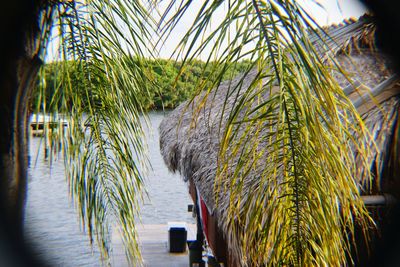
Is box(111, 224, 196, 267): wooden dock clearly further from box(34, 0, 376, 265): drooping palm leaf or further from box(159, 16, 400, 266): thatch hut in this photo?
box(34, 0, 376, 265): drooping palm leaf

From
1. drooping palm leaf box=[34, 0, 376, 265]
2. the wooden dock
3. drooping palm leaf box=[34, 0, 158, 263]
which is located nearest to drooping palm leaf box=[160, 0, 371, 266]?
drooping palm leaf box=[34, 0, 376, 265]

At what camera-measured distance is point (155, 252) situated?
760 cm

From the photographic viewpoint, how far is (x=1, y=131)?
1549 millimetres

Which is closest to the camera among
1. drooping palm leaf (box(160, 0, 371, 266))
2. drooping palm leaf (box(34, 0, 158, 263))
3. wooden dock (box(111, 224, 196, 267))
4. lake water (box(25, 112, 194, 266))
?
drooping palm leaf (box(160, 0, 371, 266))

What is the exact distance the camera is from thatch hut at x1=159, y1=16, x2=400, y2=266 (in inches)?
109

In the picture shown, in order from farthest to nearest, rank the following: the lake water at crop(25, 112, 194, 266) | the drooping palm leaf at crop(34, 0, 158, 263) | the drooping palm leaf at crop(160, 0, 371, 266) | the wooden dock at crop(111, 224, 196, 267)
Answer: the lake water at crop(25, 112, 194, 266)
the wooden dock at crop(111, 224, 196, 267)
the drooping palm leaf at crop(34, 0, 158, 263)
the drooping palm leaf at crop(160, 0, 371, 266)

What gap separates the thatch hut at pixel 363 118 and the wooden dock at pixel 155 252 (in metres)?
1.29

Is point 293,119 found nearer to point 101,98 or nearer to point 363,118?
point 101,98

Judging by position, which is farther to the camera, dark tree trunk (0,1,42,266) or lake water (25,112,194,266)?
lake water (25,112,194,266)

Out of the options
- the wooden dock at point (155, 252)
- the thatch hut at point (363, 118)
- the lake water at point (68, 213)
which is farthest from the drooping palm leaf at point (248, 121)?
the lake water at point (68, 213)

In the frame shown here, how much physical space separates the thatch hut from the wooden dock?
129 cm

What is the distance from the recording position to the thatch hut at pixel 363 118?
276cm

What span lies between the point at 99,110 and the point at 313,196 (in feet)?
3.36

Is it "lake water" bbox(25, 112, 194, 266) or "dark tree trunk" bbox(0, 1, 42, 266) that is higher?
"dark tree trunk" bbox(0, 1, 42, 266)
